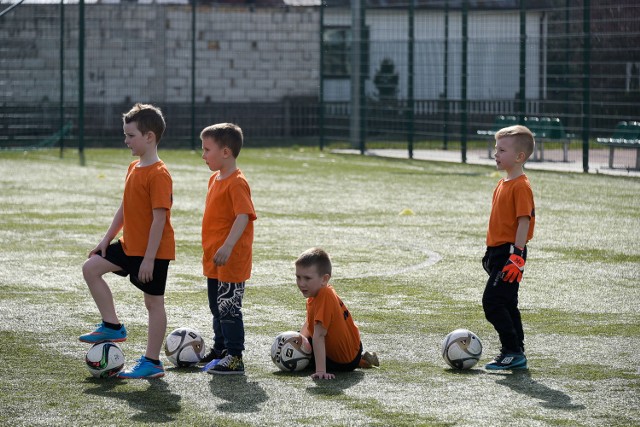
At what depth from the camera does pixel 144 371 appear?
20.8 ft

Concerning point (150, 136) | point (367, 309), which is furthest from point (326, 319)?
point (367, 309)

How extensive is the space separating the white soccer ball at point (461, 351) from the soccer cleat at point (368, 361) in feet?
1.27

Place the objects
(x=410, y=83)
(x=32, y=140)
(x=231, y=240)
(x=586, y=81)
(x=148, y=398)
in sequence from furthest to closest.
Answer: (x=32, y=140)
(x=410, y=83)
(x=586, y=81)
(x=231, y=240)
(x=148, y=398)

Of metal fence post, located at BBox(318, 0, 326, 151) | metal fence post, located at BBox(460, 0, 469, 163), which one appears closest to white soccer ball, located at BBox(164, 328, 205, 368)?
metal fence post, located at BBox(460, 0, 469, 163)

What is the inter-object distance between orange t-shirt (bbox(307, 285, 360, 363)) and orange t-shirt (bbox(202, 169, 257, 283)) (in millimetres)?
430

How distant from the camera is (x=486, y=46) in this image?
23688mm

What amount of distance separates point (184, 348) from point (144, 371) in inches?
14.9

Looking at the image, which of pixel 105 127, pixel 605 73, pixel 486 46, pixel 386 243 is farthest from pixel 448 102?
pixel 386 243

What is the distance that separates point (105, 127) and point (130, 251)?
20.6 meters

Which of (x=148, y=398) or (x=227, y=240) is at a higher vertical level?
(x=227, y=240)

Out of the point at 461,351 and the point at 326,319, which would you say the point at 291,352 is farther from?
the point at 461,351

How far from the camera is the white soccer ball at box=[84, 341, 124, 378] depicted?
20.6ft

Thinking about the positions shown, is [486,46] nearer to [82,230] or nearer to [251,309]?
[82,230]

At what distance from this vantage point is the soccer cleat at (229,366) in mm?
6430
